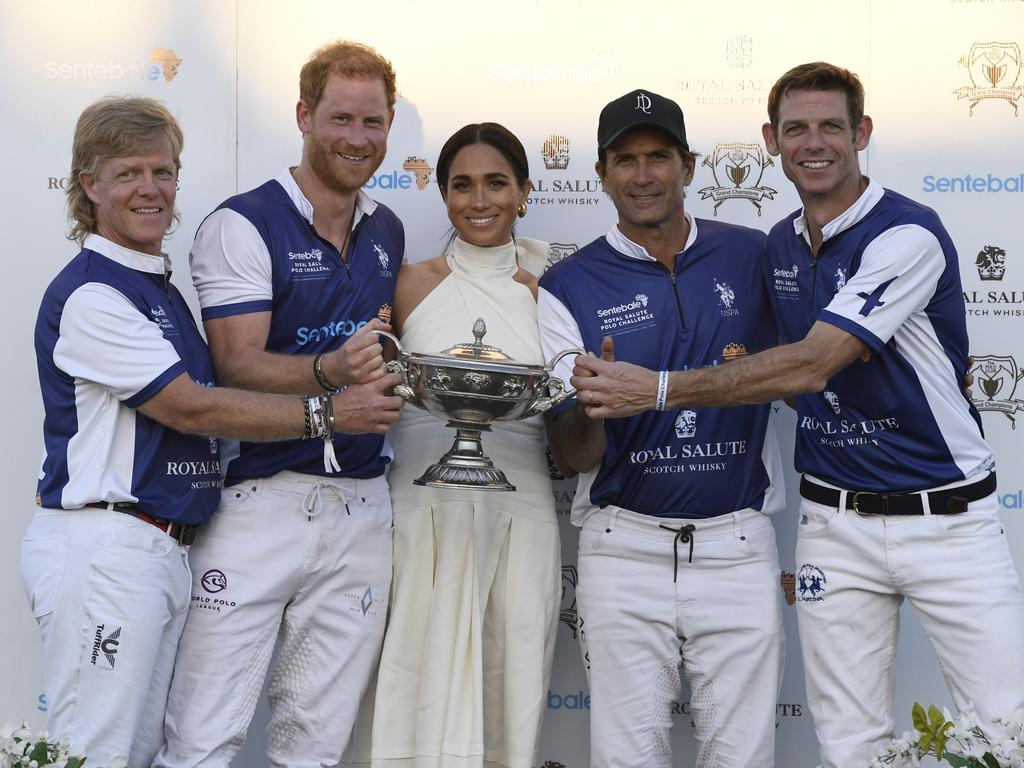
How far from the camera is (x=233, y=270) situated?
143 inches

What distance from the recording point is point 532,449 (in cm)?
400

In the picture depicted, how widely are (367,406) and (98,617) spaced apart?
2.96 ft

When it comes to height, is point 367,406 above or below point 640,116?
below

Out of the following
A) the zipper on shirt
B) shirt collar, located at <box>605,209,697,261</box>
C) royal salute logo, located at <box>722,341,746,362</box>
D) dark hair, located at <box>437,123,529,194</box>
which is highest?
dark hair, located at <box>437,123,529,194</box>

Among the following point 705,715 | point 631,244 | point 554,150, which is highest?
point 554,150

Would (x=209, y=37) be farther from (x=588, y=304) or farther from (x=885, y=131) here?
(x=885, y=131)

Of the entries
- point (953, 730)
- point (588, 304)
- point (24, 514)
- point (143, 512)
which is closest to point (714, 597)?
point (588, 304)

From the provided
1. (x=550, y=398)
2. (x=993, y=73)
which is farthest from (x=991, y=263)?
(x=550, y=398)

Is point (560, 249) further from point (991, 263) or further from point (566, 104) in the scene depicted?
point (991, 263)

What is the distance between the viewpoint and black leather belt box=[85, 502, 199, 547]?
3.26 metres

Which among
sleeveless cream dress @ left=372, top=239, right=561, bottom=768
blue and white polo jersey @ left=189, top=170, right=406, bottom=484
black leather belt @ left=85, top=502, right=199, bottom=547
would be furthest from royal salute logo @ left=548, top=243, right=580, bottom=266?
black leather belt @ left=85, top=502, right=199, bottom=547

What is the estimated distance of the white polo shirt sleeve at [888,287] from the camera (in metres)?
3.38

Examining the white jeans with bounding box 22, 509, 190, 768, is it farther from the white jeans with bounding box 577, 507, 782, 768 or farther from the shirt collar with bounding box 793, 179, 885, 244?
the shirt collar with bounding box 793, 179, 885, 244

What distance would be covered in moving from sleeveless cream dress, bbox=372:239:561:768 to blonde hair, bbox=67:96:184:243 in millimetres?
1031
